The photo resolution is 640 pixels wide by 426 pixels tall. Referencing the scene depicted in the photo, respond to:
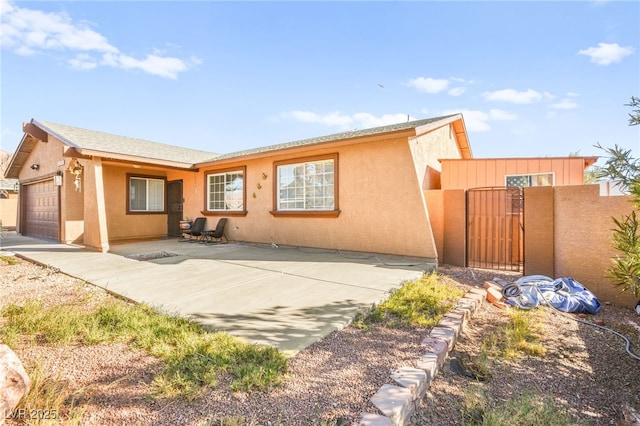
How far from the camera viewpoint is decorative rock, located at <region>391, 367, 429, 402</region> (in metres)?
2.27

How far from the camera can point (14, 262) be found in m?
7.30

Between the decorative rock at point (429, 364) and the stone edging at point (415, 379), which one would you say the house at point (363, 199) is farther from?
the decorative rock at point (429, 364)

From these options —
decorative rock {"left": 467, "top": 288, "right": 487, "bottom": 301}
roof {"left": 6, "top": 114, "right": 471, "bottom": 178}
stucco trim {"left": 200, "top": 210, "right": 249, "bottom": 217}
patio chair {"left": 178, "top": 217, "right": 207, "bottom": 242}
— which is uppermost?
roof {"left": 6, "top": 114, "right": 471, "bottom": 178}

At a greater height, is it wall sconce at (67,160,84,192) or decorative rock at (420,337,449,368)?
wall sconce at (67,160,84,192)

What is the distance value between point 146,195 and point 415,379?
13.1 metres

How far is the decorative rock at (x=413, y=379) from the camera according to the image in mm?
2266

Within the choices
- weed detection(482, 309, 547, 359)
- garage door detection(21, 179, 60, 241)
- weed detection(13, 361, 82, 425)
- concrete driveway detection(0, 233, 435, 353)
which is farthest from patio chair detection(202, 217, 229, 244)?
weed detection(482, 309, 547, 359)

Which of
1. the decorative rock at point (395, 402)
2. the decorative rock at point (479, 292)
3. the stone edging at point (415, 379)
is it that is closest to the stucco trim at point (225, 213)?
the decorative rock at point (479, 292)

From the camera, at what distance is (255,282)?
5309 mm

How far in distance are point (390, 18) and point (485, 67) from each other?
11.0ft

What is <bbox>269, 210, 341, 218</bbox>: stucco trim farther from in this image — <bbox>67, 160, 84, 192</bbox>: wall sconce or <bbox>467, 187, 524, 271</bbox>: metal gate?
<bbox>67, 160, 84, 192</bbox>: wall sconce

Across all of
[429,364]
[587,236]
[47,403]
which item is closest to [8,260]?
[47,403]

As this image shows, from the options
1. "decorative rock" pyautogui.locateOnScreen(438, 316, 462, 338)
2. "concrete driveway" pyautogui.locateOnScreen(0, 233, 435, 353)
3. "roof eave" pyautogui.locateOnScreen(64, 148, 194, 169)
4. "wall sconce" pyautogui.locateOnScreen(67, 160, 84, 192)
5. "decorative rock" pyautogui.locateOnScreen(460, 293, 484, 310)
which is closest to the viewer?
"decorative rock" pyautogui.locateOnScreen(438, 316, 462, 338)

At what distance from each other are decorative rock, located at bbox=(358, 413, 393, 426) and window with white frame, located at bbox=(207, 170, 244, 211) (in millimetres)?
9432
